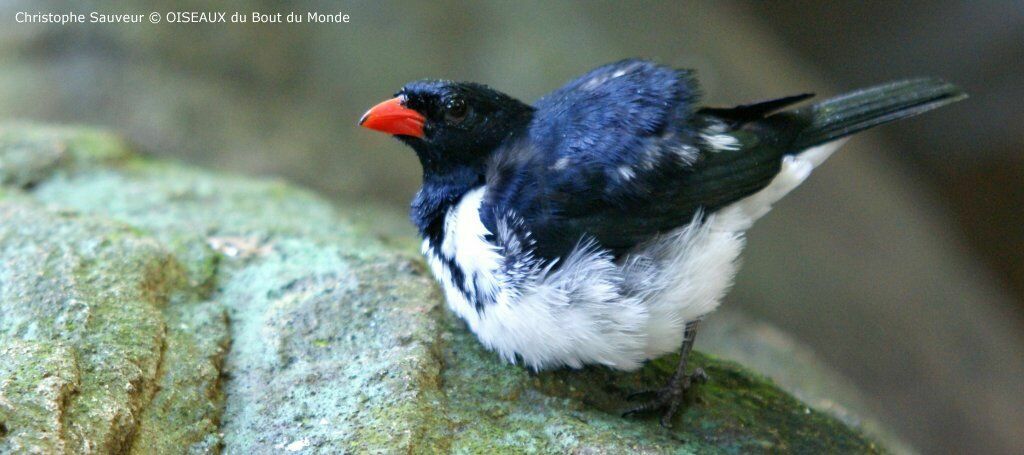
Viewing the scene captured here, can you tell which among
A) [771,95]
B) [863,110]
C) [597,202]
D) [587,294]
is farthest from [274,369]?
[771,95]

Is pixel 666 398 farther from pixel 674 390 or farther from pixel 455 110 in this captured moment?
pixel 455 110

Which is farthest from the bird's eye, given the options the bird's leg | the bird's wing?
the bird's leg

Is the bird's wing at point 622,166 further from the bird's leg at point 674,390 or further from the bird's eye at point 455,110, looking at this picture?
the bird's leg at point 674,390

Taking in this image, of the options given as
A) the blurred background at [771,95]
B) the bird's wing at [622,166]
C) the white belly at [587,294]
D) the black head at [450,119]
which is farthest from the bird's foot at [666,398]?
the blurred background at [771,95]

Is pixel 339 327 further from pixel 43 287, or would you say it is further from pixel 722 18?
pixel 722 18

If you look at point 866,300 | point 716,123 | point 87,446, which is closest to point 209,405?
→ point 87,446
